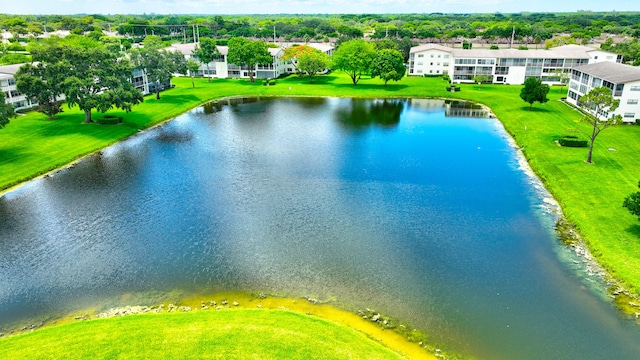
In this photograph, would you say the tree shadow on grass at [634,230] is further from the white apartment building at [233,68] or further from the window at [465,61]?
the white apartment building at [233,68]

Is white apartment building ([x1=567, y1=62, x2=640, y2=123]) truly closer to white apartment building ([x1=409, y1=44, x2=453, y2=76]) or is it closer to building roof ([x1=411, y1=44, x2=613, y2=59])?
building roof ([x1=411, y1=44, x2=613, y2=59])

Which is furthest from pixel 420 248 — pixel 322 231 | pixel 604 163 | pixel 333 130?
pixel 333 130

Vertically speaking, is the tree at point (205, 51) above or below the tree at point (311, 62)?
above

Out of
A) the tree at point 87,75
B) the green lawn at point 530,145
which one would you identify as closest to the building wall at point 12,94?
the green lawn at point 530,145

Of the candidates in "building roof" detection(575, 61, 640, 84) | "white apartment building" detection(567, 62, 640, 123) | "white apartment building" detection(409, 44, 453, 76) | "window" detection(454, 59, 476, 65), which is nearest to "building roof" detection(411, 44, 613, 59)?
"window" detection(454, 59, 476, 65)

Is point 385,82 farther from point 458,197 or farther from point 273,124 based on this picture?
point 458,197

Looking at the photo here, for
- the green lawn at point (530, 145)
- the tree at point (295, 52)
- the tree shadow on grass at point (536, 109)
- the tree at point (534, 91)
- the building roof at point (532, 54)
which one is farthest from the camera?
the tree at point (295, 52)
